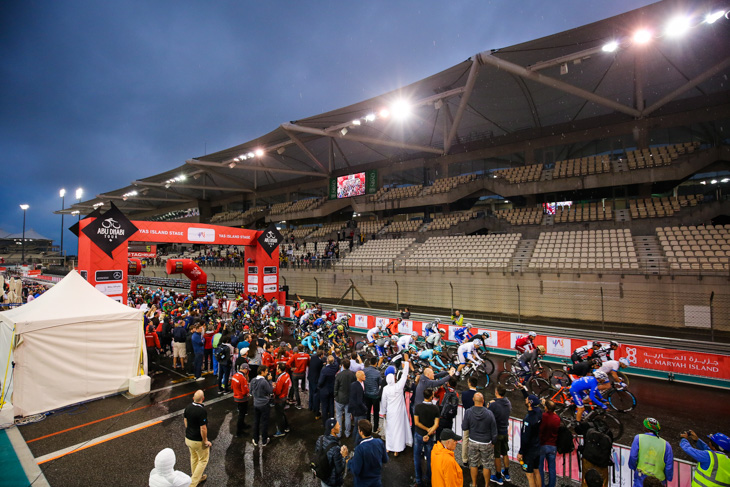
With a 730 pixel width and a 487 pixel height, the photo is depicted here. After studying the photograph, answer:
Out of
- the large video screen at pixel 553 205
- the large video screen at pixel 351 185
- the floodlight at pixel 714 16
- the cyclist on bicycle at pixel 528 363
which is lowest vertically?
the cyclist on bicycle at pixel 528 363

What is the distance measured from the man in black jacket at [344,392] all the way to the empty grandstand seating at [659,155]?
2182 cm

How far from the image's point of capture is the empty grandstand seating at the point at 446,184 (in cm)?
2666

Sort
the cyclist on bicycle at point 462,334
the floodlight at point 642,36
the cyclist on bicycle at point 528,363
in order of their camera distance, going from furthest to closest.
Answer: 1. the floodlight at point 642,36
2. the cyclist on bicycle at point 462,334
3. the cyclist on bicycle at point 528,363

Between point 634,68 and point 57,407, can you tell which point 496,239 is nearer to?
point 634,68

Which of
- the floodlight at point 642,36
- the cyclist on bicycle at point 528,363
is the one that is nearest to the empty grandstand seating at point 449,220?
the floodlight at point 642,36

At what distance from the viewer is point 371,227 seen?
102 feet

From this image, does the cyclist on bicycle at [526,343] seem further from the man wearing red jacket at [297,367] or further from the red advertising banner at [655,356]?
the man wearing red jacket at [297,367]

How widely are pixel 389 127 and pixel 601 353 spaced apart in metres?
22.4

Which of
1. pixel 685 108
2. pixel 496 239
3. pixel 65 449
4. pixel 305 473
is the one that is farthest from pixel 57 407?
pixel 685 108

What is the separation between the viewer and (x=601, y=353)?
27.9 ft

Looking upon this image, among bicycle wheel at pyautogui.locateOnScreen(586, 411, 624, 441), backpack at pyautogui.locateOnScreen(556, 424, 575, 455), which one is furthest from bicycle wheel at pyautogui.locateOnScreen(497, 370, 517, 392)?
backpack at pyautogui.locateOnScreen(556, 424, 575, 455)

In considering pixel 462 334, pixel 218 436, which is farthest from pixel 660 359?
pixel 218 436

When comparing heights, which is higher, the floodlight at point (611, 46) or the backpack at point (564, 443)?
the floodlight at point (611, 46)

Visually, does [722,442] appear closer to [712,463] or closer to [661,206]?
[712,463]
